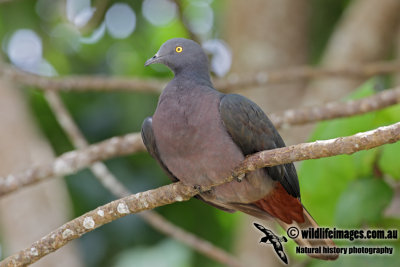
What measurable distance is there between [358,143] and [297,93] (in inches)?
153

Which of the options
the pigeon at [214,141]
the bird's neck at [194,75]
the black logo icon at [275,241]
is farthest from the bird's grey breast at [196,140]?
the black logo icon at [275,241]

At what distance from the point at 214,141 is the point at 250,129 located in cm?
20

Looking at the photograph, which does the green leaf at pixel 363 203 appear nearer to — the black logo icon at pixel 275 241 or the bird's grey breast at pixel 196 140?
the black logo icon at pixel 275 241

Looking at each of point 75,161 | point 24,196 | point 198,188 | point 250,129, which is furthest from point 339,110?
point 24,196

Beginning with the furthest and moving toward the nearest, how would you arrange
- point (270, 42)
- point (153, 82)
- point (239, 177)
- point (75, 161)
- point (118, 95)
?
1. point (118, 95)
2. point (270, 42)
3. point (153, 82)
4. point (75, 161)
5. point (239, 177)

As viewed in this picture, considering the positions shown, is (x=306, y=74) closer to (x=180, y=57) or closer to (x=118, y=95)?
(x=180, y=57)

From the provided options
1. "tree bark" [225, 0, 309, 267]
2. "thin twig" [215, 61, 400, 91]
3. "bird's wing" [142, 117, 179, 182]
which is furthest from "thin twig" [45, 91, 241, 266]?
"tree bark" [225, 0, 309, 267]

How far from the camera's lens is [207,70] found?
319 cm

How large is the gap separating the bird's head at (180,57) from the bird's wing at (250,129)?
1.28 feet

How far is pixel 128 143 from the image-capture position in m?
3.99

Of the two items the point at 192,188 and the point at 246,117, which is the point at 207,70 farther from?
the point at 192,188

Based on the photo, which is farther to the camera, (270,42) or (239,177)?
(270,42)

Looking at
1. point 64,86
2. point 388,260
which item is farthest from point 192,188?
point 64,86

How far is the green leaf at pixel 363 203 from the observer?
335 centimetres
